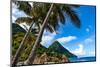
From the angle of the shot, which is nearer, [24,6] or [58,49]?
[24,6]

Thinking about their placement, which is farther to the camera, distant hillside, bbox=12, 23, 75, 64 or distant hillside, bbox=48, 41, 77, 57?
distant hillside, bbox=48, 41, 77, 57

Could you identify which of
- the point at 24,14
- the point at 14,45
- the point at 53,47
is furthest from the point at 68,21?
the point at 14,45

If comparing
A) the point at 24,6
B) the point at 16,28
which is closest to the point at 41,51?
the point at 16,28

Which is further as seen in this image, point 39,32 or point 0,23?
point 39,32

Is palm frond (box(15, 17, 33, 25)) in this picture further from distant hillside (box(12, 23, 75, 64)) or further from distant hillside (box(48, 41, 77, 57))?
distant hillside (box(48, 41, 77, 57))

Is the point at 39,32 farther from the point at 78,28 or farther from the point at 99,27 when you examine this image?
the point at 99,27

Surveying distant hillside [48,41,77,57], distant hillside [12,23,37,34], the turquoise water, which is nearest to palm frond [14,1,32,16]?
distant hillside [12,23,37,34]

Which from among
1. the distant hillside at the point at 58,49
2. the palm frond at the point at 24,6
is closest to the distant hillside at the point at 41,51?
the distant hillside at the point at 58,49

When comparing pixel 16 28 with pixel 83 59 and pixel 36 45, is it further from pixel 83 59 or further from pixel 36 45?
pixel 83 59
